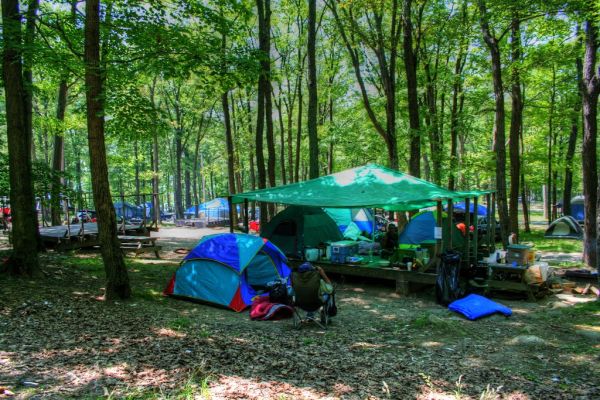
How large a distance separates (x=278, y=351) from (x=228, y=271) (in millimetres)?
2860

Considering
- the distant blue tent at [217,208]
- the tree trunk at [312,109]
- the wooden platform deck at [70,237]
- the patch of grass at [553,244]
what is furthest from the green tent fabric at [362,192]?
the distant blue tent at [217,208]

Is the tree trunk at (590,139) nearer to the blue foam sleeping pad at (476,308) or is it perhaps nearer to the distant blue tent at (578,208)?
the blue foam sleeping pad at (476,308)

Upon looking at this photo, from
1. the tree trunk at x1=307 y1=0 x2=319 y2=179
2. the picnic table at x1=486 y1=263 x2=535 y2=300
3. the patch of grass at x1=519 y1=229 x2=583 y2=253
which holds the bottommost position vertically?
the patch of grass at x1=519 y1=229 x2=583 y2=253

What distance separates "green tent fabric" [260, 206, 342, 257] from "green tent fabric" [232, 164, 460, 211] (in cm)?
127

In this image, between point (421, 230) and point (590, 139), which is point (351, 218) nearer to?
point (421, 230)

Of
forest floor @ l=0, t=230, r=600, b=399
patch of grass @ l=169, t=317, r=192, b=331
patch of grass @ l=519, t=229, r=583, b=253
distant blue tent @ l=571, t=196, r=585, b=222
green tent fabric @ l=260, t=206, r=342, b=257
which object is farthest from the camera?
distant blue tent @ l=571, t=196, r=585, b=222

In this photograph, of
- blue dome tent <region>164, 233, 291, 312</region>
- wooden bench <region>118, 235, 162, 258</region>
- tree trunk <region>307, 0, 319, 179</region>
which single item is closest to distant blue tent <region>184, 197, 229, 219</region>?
wooden bench <region>118, 235, 162, 258</region>

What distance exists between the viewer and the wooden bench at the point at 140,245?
41.7ft

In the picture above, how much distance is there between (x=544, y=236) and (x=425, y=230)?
9224mm

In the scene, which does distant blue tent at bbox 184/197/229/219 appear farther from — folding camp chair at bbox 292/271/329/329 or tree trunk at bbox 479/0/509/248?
folding camp chair at bbox 292/271/329/329

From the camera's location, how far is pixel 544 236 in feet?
60.2

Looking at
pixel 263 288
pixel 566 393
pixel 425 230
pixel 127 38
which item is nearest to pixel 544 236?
pixel 425 230

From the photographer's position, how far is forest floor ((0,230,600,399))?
3.99 metres

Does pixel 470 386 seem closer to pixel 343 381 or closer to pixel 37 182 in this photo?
pixel 343 381
